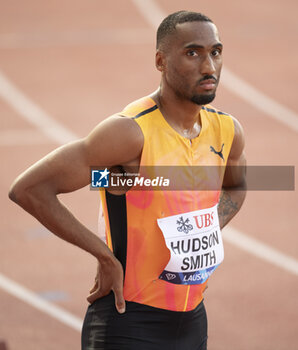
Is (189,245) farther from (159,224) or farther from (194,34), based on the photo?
(194,34)

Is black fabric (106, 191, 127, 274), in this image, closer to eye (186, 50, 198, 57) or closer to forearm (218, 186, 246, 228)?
eye (186, 50, 198, 57)

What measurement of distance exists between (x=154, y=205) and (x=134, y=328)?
1.57ft

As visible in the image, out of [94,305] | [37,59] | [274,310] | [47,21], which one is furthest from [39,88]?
[94,305]

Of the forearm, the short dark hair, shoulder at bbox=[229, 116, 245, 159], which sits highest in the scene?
the short dark hair

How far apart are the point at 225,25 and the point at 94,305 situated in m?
11.7

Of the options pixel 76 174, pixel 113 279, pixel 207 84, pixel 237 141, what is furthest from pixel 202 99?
pixel 113 279

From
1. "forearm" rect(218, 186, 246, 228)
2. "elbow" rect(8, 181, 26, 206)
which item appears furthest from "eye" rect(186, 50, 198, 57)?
"forearm" rect(218, 186, 246, 228)

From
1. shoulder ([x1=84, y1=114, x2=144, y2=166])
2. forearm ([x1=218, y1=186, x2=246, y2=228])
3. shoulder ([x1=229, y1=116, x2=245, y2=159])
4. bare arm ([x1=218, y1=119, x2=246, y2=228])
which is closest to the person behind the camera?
shoulder ([x1=84, y1=114, x2=144, y2=166])

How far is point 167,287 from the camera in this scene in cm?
314

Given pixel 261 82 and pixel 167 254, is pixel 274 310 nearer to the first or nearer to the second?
pixel 167 254

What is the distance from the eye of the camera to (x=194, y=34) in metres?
3.01

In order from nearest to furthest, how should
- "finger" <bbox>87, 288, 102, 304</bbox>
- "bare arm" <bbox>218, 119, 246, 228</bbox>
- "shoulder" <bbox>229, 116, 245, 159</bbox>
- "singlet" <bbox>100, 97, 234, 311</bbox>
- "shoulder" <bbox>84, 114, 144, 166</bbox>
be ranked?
"shoulder" <bbox>84, 114, 144, 166</bbox> < "singlet" <bbox>100, 97, 234, 311</bbox> < "finger" <bbox>87, 288, 102, 304</bbox> < "shoulder" <bbox>229, 116, 245, 159</bbox> < "bare arm" <bbox>218, 119, 246, 228</bbox>

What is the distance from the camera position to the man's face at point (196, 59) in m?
3.01

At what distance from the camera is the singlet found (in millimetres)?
3064
